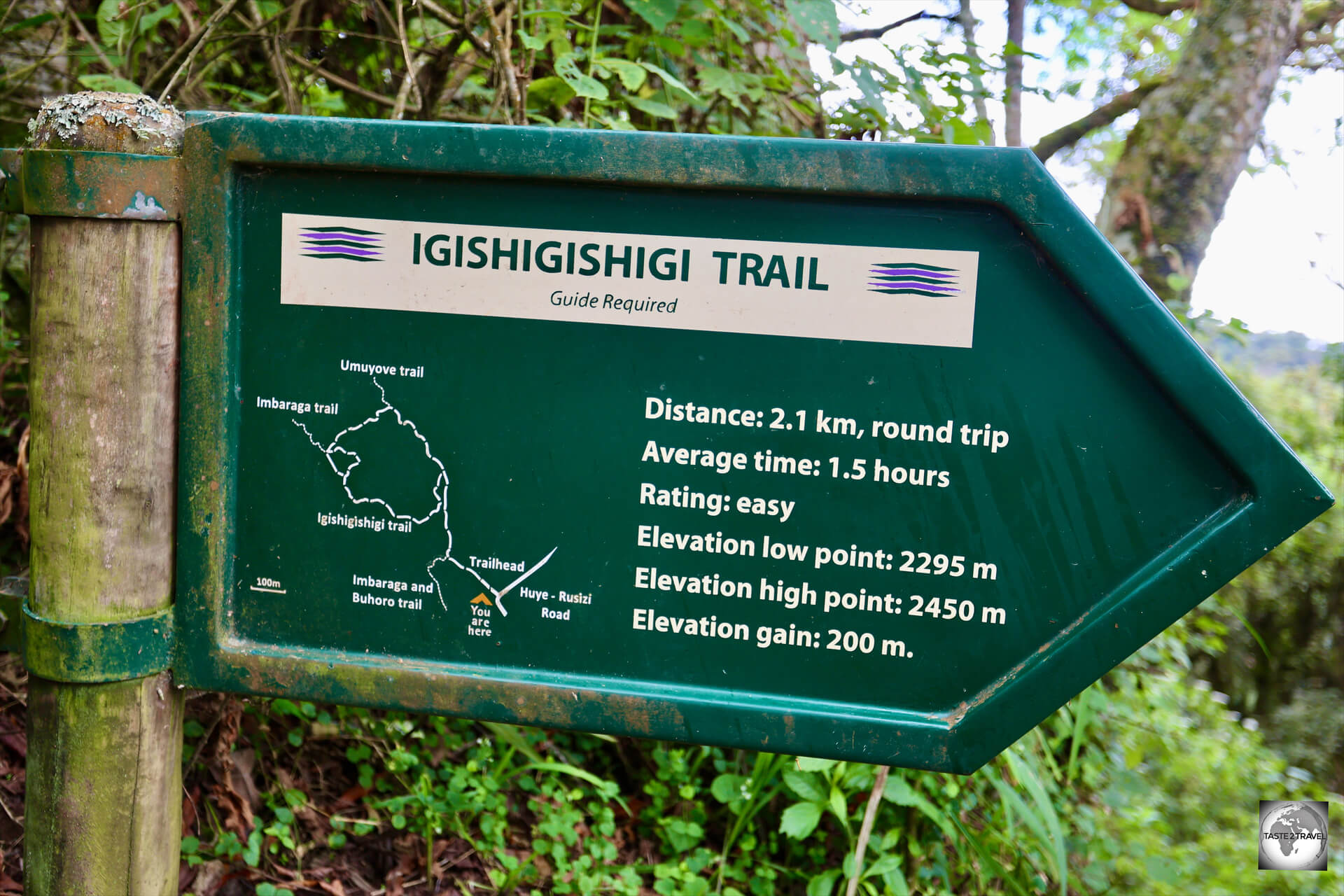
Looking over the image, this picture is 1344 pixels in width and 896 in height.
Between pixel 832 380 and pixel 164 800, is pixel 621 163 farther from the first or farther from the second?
pixel 164 800

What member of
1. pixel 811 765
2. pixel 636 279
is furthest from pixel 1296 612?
pixel 636 279

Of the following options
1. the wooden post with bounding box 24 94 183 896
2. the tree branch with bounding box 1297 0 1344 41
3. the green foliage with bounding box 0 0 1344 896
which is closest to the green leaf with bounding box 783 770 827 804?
the green foliage with bounding box 0 0 1344 896

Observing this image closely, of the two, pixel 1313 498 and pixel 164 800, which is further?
pixel 164 800

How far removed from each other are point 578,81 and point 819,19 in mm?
499

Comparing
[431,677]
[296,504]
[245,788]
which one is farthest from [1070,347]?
[245,788]

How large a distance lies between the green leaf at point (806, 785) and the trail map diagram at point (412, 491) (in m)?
1.24

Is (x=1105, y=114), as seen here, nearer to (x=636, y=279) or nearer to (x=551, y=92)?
(x=551, y=92)

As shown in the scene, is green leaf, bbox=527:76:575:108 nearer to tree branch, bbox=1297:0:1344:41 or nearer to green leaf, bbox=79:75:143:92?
green leaf, bbox=79:75:143:92

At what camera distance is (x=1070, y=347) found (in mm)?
1082

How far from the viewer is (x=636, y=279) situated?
1.13 meters

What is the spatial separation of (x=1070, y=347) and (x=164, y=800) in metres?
1.34

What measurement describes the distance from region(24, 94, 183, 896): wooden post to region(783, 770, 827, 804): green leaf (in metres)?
1.37

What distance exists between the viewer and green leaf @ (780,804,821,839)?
6.77 ft

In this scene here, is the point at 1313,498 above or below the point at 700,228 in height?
below
